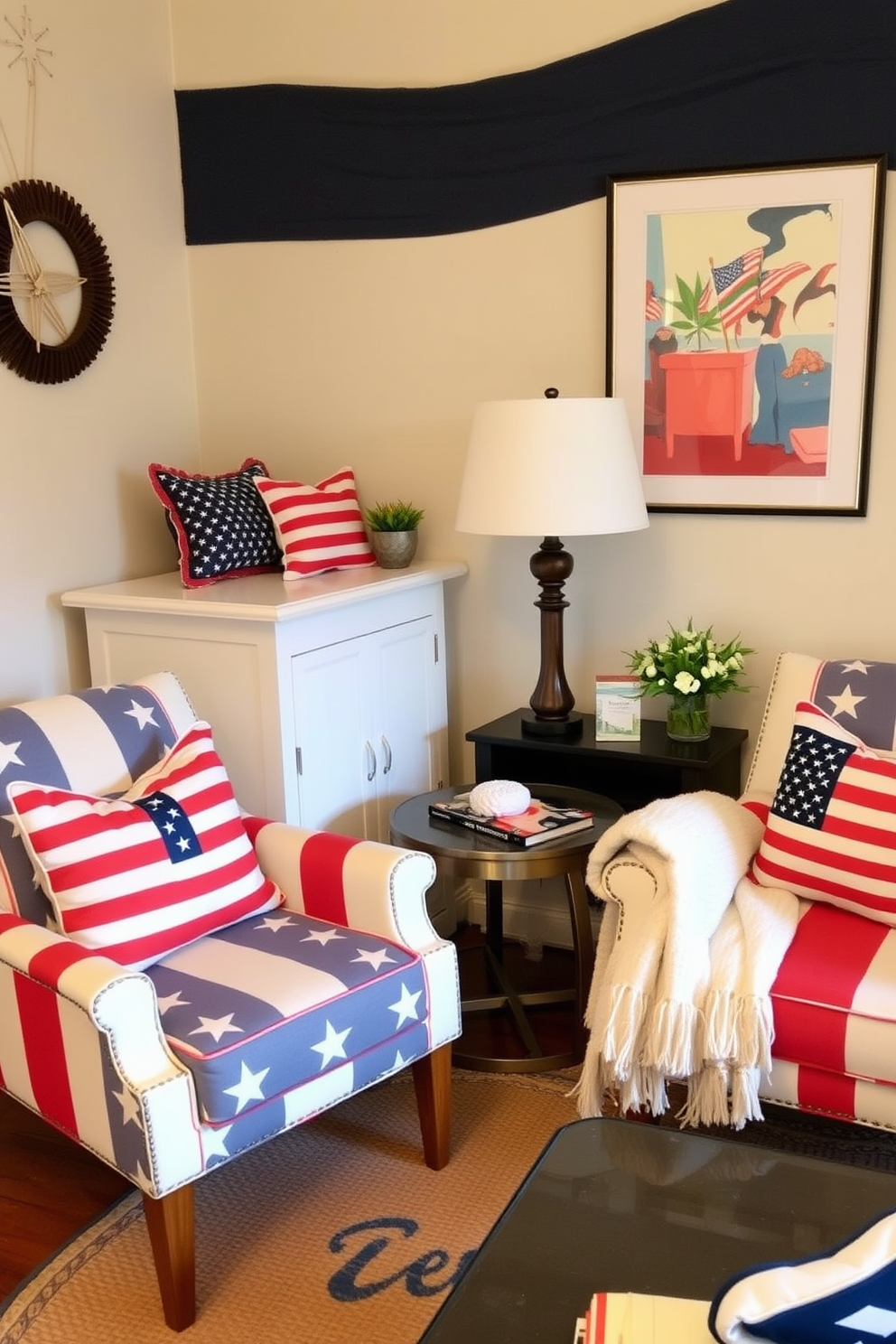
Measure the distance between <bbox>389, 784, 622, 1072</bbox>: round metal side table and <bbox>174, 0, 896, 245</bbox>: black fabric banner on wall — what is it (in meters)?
1.39

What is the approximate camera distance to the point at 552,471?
→ 104 inches

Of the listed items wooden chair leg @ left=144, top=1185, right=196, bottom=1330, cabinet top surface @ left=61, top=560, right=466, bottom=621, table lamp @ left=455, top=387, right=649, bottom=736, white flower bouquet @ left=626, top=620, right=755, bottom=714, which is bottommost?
wooden chair leg @ left=144, top=1185, right=196, bottom=1330

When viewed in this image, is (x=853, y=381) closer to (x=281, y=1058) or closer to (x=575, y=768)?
(x=575, y=768)

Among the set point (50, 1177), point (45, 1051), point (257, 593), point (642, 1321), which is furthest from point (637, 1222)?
point (257, 593)

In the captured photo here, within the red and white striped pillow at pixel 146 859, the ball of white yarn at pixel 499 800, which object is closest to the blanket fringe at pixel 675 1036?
the ball of white yarn at pixel 499 800

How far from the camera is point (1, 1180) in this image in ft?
7.62

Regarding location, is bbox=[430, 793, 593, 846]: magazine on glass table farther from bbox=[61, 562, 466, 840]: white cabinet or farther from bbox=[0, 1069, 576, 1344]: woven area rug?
bbox=[0, 1069, 576, 1344]: woven area rug

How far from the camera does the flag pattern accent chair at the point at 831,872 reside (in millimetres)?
2031

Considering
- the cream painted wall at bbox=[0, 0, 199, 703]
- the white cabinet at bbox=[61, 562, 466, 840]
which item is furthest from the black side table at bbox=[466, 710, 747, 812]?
the cream painted wall at bbox=[0, 0, 199, 703]

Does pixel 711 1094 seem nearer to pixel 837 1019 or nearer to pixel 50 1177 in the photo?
pixel 837 1019

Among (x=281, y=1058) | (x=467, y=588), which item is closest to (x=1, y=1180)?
(x=281, y=1058)

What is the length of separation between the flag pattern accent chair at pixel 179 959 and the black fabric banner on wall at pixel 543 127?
1376 millimetres

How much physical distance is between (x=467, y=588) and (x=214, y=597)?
752mm

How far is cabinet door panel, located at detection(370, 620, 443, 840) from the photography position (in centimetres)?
295
